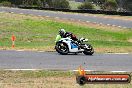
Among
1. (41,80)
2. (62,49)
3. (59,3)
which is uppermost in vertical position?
(41,80)

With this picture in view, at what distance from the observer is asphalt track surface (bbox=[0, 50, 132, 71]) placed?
18.0 m

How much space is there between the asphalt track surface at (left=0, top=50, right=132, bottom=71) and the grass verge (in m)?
1.33

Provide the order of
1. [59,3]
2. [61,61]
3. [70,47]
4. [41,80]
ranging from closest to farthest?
1. [41,80]
2. [61,61]
3. [70,47]
4. [59,3]

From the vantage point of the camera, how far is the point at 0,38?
32.0 meters

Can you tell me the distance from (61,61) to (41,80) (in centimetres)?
469

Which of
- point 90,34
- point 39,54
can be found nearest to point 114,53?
point 39,54

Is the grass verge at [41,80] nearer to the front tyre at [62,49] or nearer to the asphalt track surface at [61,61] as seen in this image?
the asphalt track surface at [61,61]

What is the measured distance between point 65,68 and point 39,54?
13.5 ft

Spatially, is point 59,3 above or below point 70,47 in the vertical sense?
below

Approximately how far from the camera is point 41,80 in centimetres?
1500

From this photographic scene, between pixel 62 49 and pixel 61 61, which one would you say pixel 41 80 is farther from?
pixel 62 49

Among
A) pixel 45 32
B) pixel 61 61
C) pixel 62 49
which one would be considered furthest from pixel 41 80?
pixel 45 32

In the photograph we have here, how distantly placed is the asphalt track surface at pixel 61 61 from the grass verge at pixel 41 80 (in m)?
1.33

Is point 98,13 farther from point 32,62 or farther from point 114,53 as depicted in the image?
point 32,62
